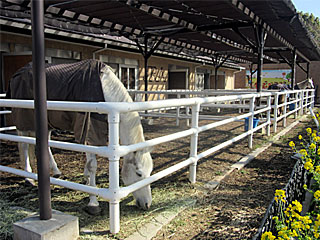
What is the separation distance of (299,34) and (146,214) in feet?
27.7

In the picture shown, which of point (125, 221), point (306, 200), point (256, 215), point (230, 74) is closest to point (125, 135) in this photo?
point (125, 221)

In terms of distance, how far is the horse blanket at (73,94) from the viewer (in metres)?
2.61

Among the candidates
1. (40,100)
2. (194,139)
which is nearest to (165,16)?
(194,139)

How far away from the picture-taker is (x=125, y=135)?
102 inches

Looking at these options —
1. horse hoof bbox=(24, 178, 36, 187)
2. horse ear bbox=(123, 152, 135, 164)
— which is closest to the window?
horse hoof bbox=(24, 178, 36, 187)

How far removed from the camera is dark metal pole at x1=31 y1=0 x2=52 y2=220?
184 centimetres

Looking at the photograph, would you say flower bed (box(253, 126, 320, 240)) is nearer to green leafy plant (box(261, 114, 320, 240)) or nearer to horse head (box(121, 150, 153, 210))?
green leafy plant (box(261, 114, 320, 240))

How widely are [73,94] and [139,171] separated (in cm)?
114

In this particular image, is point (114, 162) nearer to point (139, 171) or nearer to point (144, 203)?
point (139, 171)

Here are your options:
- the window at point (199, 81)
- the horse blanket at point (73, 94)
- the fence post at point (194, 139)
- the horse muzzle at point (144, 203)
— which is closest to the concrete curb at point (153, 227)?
the horse muzzle at point (144, 203)

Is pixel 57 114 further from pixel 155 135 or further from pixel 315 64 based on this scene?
pixel 315 64

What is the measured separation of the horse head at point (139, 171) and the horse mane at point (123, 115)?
15 centimetres

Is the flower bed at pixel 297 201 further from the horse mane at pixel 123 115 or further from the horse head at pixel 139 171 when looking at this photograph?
the horse mane at pixel 123 115

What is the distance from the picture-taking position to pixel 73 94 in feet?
9.37
